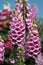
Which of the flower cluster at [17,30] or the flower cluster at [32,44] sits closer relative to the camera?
the flower cluster at [17,30]

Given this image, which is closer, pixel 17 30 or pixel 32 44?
pixel 17 30

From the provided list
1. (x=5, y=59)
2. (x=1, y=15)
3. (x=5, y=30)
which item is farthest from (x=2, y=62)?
(x=1, y=15)

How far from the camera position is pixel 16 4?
5.23 m

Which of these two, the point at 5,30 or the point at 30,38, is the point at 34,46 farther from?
the point at 5,30

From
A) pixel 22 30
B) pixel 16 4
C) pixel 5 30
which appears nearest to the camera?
pixel 22 30

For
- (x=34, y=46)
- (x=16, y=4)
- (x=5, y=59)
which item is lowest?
(x=5, y=59)

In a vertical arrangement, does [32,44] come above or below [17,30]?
below

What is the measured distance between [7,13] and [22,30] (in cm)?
177

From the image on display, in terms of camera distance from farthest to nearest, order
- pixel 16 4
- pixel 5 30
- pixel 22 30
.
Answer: pixel 5 30 < pixel 16 4 < pixel 22 30

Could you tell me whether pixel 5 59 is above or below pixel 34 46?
below

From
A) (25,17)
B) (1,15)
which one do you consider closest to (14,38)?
(25,17)

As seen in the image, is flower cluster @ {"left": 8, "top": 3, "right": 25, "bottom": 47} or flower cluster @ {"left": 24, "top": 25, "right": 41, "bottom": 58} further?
flower cluster @ {"left": 24, "top": 25, "right": 41, "bottom": 58}

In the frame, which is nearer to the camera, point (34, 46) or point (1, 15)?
point (34, 46)

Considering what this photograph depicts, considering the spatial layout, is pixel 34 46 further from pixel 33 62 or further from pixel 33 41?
pixel 33 62
